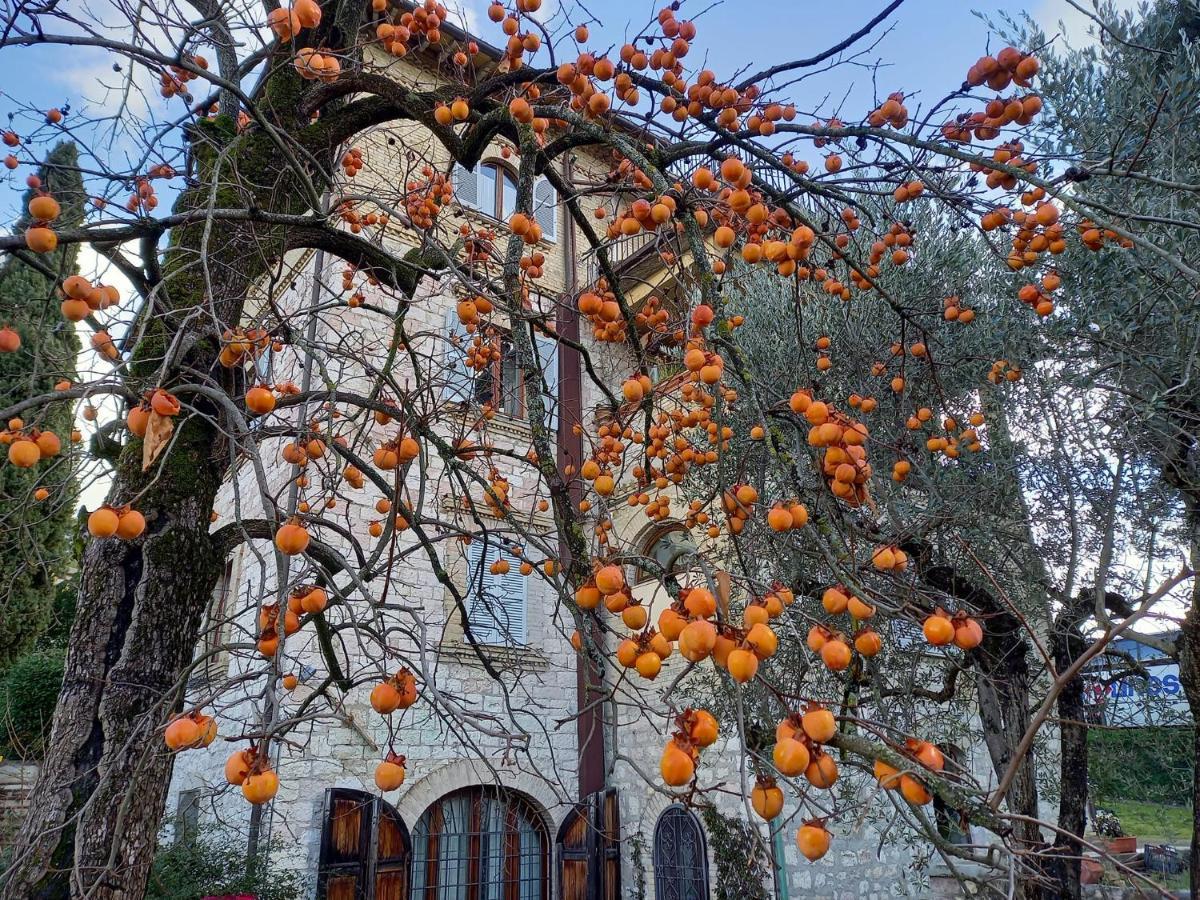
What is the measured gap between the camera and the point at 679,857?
7.46m

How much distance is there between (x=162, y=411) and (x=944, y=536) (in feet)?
14.7

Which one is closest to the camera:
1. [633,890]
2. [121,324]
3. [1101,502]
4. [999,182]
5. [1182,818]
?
[999,182]

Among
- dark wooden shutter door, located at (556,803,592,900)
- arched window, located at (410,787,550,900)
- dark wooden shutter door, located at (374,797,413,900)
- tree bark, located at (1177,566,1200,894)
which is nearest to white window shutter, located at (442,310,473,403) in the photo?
tree bark, located at (1177,566,1200,894)

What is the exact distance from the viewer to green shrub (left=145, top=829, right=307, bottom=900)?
5.11 metres

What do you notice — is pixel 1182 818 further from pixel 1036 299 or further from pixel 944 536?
pixel 1036 299

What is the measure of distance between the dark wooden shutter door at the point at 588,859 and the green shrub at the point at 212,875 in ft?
8.49

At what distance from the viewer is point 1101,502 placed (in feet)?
14.4

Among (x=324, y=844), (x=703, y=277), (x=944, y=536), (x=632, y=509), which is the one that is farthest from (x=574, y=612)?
(x=632, y=509)

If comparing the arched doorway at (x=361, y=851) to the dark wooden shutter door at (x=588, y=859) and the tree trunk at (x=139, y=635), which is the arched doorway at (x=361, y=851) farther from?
the tree trunk at (x=139, y=635)

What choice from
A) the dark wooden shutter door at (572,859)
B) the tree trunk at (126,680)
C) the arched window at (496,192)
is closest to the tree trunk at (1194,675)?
the tree trunk at (126,680)

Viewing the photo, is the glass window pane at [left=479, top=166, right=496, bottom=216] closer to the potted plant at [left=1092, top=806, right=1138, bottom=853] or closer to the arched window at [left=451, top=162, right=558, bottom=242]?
the arched window at [left=451, top=162, right=558, bottom=242]

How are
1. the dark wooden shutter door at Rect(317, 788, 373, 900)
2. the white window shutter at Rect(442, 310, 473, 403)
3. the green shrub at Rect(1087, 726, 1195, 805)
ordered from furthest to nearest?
the dark wooden shutter door at Rect(317, 788, 373, 900), the green shrub at Rect(1087, 726, 1195, 805), the white window shutter at Rect(442, 310, 473, 403)

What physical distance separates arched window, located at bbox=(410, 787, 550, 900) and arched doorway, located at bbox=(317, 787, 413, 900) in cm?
46

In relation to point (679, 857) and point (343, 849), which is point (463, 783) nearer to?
point (343, 849)
